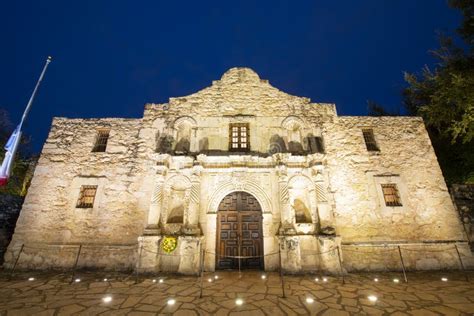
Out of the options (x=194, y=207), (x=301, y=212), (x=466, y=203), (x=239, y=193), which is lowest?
(x=301, y=212)

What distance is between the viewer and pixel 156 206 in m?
7.93

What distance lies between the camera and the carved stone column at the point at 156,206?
7533 mm

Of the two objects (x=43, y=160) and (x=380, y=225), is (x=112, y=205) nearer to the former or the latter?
(x=43, y=160)

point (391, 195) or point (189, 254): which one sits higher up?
point (391, 195)

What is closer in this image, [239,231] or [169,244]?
[169,244]

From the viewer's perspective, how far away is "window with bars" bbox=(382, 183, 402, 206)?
8.52 m

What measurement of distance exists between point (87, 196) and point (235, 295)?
22.1ft

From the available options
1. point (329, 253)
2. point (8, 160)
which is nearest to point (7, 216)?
point (8, 160)

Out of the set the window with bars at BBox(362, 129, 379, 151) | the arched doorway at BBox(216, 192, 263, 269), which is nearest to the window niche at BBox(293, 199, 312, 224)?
the arched doorway at BBox(216, 192, 263, 269)

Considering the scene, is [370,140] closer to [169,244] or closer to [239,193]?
[239,193]

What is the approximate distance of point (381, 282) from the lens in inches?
247

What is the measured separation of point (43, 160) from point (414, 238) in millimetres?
13955

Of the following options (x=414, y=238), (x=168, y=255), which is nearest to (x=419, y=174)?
(x=414, y=238)

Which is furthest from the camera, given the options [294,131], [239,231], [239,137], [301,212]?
[294,131]
